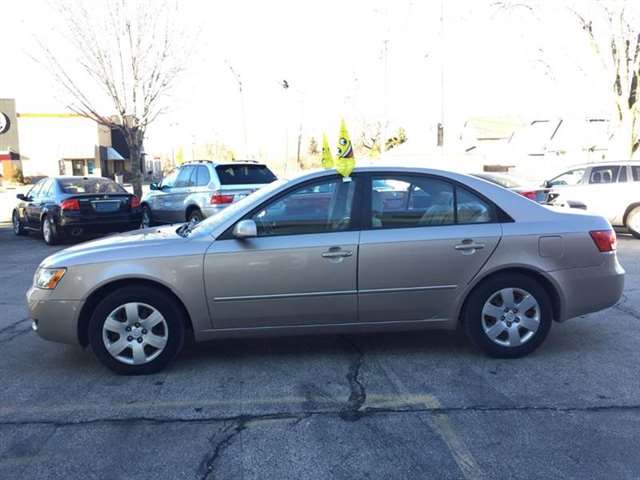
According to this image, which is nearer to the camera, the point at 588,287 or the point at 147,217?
the point at 588,287

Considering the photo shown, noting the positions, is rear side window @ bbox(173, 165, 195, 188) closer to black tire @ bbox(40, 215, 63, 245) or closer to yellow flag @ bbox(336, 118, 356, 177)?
black tire @ bbox(40, 215, 63, 245)

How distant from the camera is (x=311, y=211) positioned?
15.3 ft

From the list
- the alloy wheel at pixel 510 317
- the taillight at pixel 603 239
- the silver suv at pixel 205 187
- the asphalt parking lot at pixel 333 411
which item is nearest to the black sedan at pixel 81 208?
the silver suv at pixel 205 187

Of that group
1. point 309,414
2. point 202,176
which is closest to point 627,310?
point 309,414

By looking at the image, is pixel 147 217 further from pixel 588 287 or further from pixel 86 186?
pixel 588 287

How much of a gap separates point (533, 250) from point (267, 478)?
275 cm

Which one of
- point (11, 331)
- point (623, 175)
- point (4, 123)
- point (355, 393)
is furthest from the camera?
point (4, 123)

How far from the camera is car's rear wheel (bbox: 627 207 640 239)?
1196cm

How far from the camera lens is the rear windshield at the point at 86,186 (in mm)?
12094

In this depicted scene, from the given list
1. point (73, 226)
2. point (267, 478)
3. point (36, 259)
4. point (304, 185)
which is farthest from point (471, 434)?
point (73, 226)

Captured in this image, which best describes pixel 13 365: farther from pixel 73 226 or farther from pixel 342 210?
pixel 73 226

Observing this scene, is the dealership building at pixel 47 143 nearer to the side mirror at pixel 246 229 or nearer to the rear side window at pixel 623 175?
the rear side window at pixel 623 175

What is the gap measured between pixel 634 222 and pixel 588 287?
27.7ft

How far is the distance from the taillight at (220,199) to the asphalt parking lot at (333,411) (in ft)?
21.2
